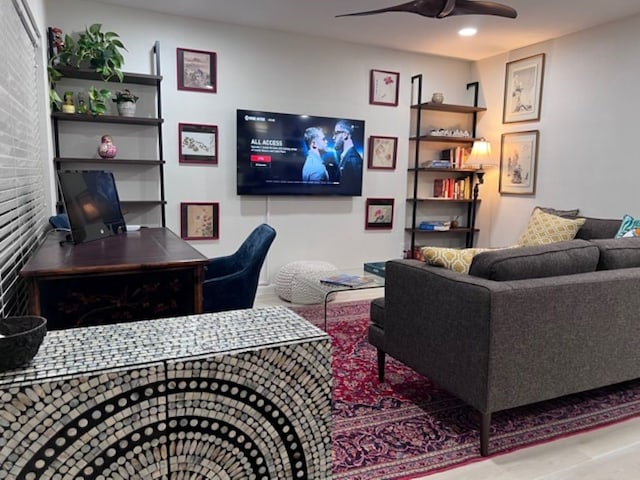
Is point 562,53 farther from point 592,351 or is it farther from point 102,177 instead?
point 102,177

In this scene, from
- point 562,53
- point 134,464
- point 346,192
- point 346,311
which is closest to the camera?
point 134,464

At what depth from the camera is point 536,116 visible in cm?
464

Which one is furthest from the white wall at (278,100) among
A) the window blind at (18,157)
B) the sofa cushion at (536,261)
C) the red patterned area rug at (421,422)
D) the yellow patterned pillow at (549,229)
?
the sofa cushion at (536,261)

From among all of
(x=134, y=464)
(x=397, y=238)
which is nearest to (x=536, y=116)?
(x=397, y=238)

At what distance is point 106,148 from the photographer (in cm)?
370

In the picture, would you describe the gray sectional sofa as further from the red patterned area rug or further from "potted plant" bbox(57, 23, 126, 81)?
"potted plant" bbox(57, 23, 126, 81)

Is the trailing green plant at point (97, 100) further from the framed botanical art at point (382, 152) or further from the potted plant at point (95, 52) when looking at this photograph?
the framed botanical art at point (382, 152)

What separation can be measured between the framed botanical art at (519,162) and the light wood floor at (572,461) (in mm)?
3161

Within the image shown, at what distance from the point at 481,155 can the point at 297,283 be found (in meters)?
2.46

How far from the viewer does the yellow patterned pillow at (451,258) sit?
6.78 feet

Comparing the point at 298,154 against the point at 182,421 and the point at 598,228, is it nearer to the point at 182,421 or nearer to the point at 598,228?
the point at 598,228

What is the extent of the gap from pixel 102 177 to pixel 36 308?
45.5 inches

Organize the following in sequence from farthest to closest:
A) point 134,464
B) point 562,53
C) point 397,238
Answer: point 397,238, point 562,53, point 134,464

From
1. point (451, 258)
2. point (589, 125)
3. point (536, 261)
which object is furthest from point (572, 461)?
point (589, 125)
